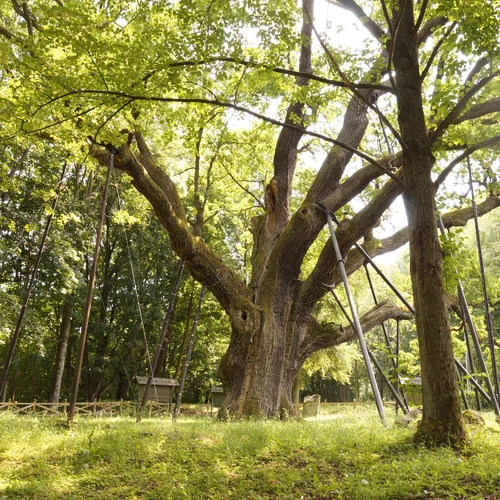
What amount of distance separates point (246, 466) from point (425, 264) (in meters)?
3.00

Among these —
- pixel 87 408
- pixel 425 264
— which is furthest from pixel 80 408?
pixel 425 264

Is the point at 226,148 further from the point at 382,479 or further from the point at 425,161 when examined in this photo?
the point at 382,479

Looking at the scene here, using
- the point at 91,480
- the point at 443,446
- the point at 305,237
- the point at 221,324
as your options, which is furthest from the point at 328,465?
the point at 221,324

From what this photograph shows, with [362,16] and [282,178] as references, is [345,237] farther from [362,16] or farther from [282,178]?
[362,16]

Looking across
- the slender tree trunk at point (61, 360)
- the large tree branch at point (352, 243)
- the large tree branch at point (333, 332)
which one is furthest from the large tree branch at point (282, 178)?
the slender tree trunk at point (61, 360)

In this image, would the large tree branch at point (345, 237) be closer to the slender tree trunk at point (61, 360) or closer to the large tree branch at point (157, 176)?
the large tree branch at point (157, 176)

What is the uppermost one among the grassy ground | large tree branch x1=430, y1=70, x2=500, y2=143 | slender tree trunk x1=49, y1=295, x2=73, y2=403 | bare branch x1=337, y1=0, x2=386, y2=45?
bare branch x1=337, y1=0, x2=386, y2=45

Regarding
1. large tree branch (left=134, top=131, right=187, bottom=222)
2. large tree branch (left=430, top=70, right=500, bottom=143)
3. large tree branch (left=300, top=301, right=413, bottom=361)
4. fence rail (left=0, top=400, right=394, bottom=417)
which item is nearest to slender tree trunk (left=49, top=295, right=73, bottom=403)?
fence rail (left=0, top=400, right=394, bottom=417)

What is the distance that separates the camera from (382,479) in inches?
154

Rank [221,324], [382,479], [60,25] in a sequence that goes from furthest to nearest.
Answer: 1. [221,324]
2. [60,25]
3. [382,479]

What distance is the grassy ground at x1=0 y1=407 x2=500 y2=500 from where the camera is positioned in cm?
381

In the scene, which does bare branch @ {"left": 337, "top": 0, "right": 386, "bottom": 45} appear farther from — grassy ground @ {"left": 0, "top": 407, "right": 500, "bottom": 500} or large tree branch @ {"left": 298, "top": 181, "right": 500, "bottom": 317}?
grassy ground @ {"left": 0, "top": 407, "right": 500, "bottom": 500}

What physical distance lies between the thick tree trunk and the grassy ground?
401 mm

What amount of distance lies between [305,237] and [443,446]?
5.80m
